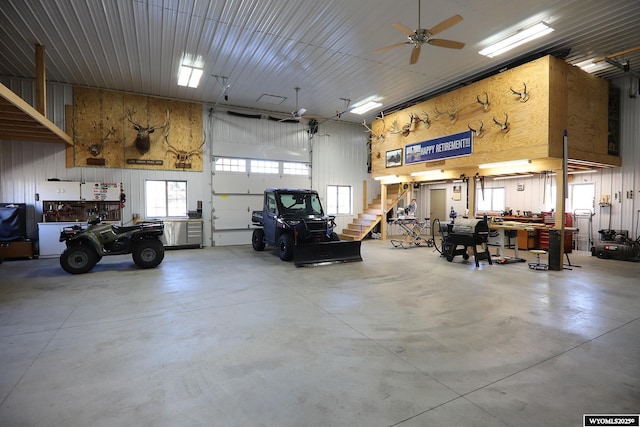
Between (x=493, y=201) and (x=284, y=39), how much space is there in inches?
383

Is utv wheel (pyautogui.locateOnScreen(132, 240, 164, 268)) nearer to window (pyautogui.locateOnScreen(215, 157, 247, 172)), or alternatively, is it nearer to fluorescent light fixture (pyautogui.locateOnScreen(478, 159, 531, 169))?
window (pyautogui.locateOnScreen(215, 157, 247, 172))

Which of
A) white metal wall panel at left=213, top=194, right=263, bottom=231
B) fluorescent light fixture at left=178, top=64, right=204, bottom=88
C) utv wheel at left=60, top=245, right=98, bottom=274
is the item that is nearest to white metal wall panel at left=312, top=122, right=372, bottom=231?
white metal wall panel at left=213, top=194, right=263, bottom=231

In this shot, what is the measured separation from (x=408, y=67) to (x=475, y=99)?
202cm

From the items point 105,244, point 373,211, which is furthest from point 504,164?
point 105,244

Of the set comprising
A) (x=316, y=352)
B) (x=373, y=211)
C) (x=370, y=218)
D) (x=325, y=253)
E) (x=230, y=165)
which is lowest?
(x=316, y=352)

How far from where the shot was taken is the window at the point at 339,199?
1275 centimetres

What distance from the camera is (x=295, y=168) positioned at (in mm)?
11914

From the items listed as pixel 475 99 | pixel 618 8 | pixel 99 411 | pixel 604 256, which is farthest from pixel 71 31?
pixel 604 256

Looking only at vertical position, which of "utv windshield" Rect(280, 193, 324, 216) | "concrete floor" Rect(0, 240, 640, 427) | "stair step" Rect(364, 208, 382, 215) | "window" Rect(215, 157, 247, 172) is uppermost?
"window" Rect(215, 157, 247, 172)

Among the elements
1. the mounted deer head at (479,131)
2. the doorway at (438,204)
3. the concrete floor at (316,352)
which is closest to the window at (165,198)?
the concrete floor at (316,352)

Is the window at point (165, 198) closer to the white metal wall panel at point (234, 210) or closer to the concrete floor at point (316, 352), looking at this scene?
the white metal wall panel at point (234, 210)

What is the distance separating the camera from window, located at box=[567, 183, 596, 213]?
9.01 m

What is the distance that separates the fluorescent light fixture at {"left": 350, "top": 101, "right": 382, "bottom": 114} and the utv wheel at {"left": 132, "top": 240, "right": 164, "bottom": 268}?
8071 mm

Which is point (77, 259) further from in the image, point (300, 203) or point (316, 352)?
point (316, 352)
